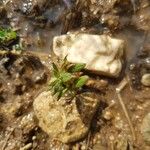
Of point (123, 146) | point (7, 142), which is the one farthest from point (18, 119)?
point (123, 146)

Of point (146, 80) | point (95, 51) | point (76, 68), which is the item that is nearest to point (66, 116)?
point (76, 68)

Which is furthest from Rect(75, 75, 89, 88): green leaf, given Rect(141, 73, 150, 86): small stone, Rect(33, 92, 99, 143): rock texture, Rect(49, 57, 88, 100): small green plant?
Rect(141, 73, 150, 86): small stone

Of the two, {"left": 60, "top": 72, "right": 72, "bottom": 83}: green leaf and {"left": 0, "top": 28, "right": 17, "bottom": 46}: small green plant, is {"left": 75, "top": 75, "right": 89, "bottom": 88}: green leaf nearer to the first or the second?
{"left": 60, "top": 72, "right": 72, "bottom": 83}: green leaf

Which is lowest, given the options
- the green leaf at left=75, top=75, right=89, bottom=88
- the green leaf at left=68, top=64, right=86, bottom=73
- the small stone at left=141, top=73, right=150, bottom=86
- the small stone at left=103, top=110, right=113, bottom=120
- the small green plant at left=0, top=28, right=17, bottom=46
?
the small stone at left=103, top=110, right=113, bottom=120

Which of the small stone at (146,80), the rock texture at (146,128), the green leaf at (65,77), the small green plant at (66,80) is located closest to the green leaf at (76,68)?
the small green plant at (66,80)

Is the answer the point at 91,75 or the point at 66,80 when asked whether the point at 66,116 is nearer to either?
the point at 66,80

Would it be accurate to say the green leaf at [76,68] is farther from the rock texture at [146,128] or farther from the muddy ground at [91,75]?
the rock texture at [146,128]
